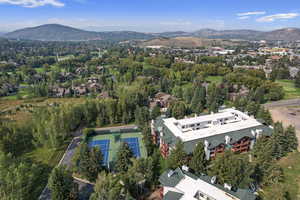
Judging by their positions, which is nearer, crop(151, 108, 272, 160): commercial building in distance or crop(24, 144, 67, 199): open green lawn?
crop(24, 144, 67, 199): open green lawn

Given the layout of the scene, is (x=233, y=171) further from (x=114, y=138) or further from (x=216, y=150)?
(x=114, y=138)

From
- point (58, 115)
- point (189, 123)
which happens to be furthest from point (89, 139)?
point (189, 123)

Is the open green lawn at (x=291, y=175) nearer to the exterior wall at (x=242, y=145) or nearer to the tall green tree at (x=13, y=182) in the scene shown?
the exterior wall at (x=242, y=145)

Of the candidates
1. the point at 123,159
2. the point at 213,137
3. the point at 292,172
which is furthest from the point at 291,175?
the point at 123,159

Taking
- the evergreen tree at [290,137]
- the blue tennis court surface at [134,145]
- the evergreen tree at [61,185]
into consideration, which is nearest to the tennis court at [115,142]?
the blue tennis court surface at [134,145]

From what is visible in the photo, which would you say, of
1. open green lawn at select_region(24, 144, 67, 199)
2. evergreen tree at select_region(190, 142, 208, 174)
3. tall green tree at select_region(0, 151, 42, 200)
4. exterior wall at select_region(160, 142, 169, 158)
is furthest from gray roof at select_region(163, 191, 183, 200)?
open green lawn at select_region(24, 144, 67, 199)

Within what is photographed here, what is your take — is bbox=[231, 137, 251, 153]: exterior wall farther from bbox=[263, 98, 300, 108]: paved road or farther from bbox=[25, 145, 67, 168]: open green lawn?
bbox=[25, 145, 67, 168]: open green lawn

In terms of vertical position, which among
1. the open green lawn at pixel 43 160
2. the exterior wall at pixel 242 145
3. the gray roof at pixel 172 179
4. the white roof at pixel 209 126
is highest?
the white roof at pixel 209 126
